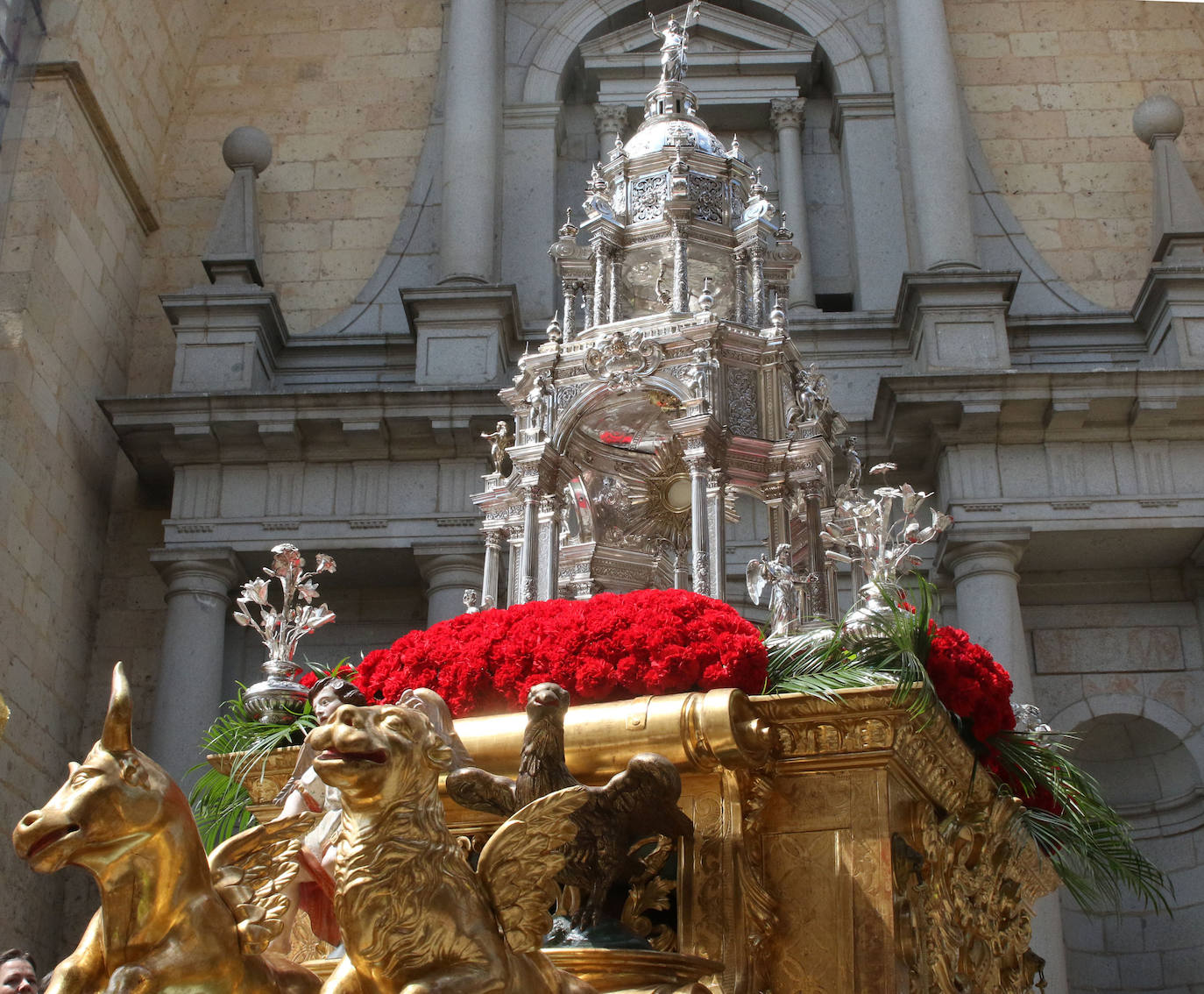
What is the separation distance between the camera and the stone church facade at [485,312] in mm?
14664

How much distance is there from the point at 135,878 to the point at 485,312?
1158 cm

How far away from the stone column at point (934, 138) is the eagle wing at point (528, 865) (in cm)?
1202

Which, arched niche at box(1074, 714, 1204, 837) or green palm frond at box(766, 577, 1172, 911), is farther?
arched niche at box(1074, 714, 1204, 837)

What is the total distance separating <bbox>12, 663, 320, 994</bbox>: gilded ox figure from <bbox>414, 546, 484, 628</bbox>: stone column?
9.89m

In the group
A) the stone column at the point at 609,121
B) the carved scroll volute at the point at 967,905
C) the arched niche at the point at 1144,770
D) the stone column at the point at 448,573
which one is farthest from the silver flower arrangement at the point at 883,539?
the stone column at the point at 609,121

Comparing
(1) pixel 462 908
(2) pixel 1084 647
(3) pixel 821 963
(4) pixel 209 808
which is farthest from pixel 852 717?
(2) pixel 1084 647

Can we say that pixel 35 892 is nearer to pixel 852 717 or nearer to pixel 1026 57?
pixel 852 717

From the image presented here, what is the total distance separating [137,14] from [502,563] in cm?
785

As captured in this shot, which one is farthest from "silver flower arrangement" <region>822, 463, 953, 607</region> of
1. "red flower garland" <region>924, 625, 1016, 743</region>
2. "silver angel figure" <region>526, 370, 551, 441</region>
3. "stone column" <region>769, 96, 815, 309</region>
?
"stone column" <region>769, 96, 815, 309</region>

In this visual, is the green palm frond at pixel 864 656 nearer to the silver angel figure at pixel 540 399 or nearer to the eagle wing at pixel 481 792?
the eagle wing at pixel 481 792

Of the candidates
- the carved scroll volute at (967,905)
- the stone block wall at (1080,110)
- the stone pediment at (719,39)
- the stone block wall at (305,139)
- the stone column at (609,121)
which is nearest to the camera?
the carved scroll volute at (967,905)

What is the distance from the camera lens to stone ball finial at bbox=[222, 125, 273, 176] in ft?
57.7

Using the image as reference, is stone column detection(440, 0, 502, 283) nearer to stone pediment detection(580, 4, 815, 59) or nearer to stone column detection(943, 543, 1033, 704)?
stone pediment detection(580, 4, 815, 59)

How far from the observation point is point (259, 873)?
5.45m
